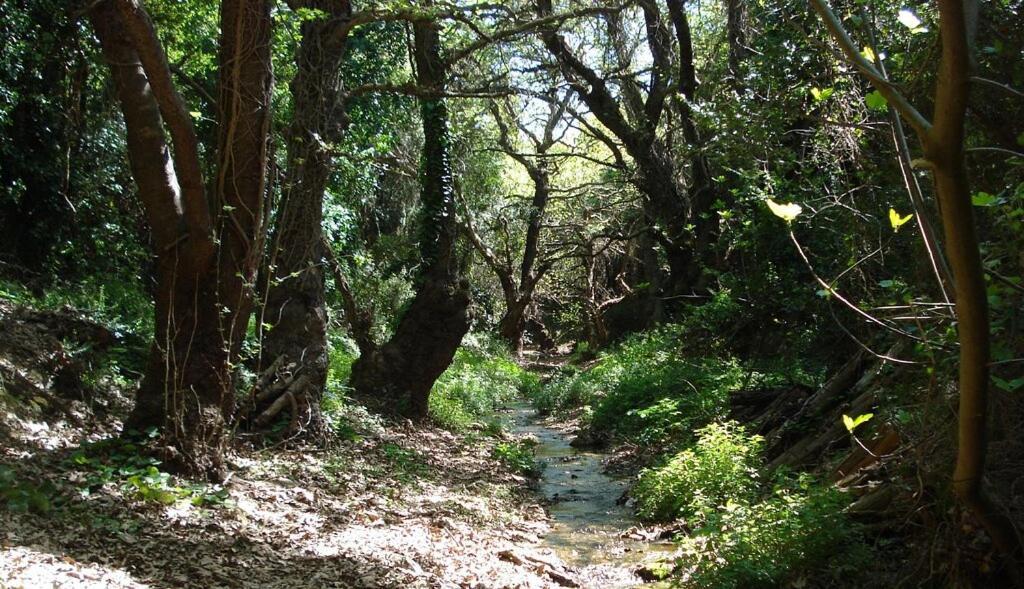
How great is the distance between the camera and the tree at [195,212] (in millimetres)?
→ 6074

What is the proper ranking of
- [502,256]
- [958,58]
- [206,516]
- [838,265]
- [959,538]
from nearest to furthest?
1. [958,58]
2. [959,538]
3. [206,516]
4. [838,265]
5. [502,256]

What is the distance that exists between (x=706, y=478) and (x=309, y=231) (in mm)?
4825

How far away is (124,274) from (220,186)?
17.4 ft

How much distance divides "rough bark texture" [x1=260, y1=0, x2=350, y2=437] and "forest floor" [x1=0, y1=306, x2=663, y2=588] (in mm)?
887

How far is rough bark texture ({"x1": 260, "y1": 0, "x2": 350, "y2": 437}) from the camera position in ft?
26.5

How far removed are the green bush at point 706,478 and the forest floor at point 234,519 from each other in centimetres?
116

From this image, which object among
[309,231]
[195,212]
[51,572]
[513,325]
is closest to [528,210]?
[513,325]

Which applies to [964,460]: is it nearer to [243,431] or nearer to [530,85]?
[243,431]

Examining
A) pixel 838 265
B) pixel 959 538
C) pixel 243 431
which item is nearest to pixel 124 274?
pixel 243 431

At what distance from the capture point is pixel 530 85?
717 inches

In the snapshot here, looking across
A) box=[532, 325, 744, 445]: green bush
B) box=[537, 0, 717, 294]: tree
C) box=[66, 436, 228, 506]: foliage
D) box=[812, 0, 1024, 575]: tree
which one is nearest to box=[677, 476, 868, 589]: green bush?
box=[812, 0, 1024, 575]: tree

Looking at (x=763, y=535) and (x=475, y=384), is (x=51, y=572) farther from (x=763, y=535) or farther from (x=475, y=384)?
(x=475, y=384)

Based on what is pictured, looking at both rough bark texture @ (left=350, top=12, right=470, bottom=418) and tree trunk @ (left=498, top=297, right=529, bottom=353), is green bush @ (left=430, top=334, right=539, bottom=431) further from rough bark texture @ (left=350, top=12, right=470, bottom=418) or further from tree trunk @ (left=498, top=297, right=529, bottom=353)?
tree trunk @ (left=498, top=297, right=529, bottom=353)

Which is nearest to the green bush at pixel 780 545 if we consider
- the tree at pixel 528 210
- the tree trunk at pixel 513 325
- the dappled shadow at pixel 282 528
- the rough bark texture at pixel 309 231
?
the dappled shadow at pixel 282 528
